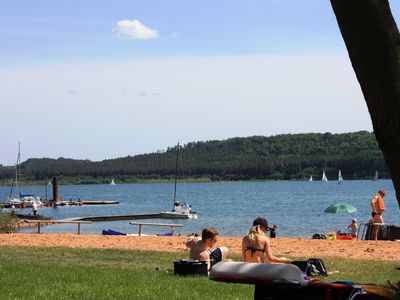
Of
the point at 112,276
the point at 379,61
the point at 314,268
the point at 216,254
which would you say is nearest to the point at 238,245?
the point at 216,254

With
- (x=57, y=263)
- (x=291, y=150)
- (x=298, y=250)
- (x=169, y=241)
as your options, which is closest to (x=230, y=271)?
(x=57, y=263)

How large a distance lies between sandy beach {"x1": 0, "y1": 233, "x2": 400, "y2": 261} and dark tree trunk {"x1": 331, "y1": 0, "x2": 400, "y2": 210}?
12098mm

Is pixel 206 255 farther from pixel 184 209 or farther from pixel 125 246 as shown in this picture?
pixel 184 209

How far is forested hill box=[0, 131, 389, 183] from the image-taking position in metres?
148

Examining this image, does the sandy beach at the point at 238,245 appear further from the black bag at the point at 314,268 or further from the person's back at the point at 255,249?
Answer: the person's back at the point at 255,249

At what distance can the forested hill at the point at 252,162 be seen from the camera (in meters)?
148

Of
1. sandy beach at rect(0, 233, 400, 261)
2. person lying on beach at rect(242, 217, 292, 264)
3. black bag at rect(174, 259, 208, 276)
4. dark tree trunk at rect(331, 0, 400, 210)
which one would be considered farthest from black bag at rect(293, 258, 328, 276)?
dark tree trunk at rect(331, 0, 400, 210)

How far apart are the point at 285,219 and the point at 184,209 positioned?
9371mm

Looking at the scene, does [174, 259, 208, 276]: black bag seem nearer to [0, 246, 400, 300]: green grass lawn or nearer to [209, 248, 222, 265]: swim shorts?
[0, 246, 400, 300]: green grass lawn

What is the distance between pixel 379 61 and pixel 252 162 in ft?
524

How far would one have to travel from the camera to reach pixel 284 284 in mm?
5516

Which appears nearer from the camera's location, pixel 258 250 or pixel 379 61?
pixel 379 61

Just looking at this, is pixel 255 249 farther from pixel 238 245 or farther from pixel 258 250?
pixel 238 245

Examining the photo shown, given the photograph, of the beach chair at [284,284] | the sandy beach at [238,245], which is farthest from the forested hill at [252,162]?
the beach chair at [284,284]
